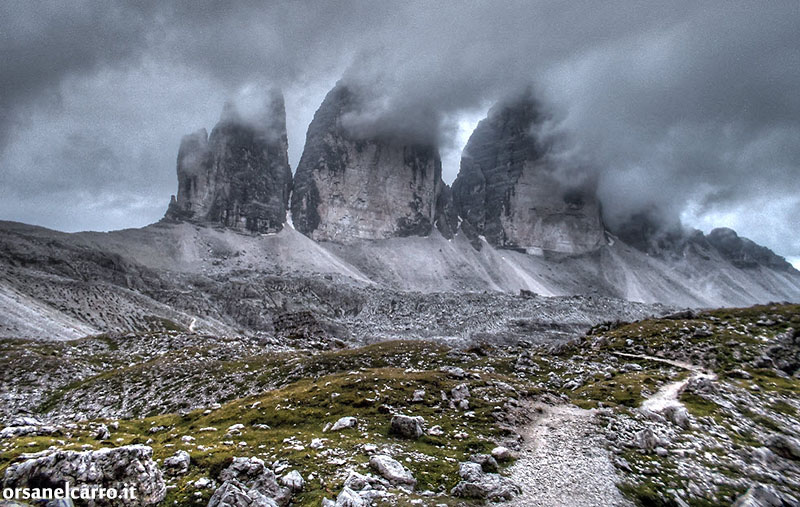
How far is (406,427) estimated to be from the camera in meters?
17.5

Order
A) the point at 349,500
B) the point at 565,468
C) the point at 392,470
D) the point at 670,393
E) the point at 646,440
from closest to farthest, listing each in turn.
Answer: the point at 349,500, the point at 392,470, the point at 565,468, the point at 646,440, the point at 670,393

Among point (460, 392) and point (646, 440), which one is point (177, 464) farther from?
point (646, 440)

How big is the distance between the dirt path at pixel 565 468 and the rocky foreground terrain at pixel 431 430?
0.27 feet

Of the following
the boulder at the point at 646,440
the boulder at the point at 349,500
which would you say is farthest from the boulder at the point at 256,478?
the boulder at the point at 646,440

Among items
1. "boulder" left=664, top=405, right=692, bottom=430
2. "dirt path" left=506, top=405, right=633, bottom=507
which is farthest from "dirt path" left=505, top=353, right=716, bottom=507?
"boulder" left=664, top=405, right=692, bottom=430

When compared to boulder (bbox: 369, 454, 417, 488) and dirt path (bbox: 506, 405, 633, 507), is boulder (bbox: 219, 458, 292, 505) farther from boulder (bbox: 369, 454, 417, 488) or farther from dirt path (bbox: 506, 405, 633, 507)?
dirt path (bbox: 506, 405, 633, 507)

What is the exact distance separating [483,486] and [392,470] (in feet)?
9.91

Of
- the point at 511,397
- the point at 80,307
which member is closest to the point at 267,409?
the point at 511,397

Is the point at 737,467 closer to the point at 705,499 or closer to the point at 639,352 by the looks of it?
the point at 705,499

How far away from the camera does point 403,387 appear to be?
82.7 ft

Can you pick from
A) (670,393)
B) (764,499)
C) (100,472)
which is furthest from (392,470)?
(670,393)

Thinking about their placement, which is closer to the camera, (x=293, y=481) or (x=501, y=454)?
(x=293, y=481)

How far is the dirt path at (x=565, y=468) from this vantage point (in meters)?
13.4

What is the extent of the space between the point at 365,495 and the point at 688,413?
19.6 m
